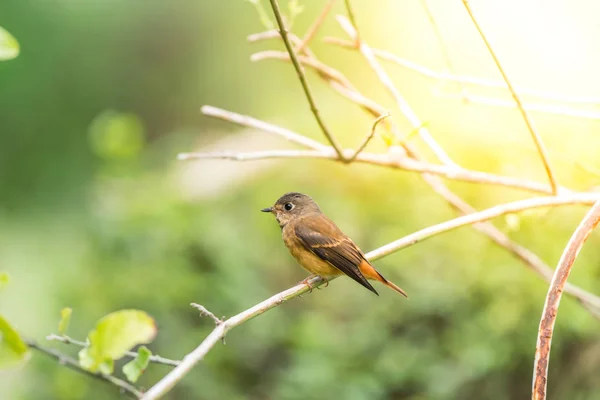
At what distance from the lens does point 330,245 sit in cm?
244

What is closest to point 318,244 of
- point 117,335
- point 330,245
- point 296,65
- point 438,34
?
point 330,245

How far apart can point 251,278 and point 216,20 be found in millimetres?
3712

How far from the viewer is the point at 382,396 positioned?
3.08 m

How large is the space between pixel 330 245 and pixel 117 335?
1.52 meters

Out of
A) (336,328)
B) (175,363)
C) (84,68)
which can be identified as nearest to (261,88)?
(84,68)

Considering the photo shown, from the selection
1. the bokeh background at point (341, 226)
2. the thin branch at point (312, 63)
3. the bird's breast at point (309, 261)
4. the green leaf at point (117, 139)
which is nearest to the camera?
the thin branch at point (312, 63)

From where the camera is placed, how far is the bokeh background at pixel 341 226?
3021 millimetres

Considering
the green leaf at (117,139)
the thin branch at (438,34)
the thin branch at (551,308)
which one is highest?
the green leaf at (117,139)

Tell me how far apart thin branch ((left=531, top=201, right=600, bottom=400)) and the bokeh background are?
1.88 feet

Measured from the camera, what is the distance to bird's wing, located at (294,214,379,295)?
7.60 feet

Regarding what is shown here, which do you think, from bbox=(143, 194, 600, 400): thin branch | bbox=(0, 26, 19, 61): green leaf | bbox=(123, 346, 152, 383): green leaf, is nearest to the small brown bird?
bbox=(143, 194, 600, 400): thin branch

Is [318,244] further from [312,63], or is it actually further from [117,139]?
[117,139]

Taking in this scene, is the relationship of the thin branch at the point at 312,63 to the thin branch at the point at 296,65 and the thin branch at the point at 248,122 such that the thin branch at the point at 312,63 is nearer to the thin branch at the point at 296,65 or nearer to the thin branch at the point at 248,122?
the thin branch at the point at 248,122

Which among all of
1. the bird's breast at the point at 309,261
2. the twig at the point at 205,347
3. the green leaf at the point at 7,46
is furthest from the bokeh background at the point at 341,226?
the green leaf at the point at 7,46
